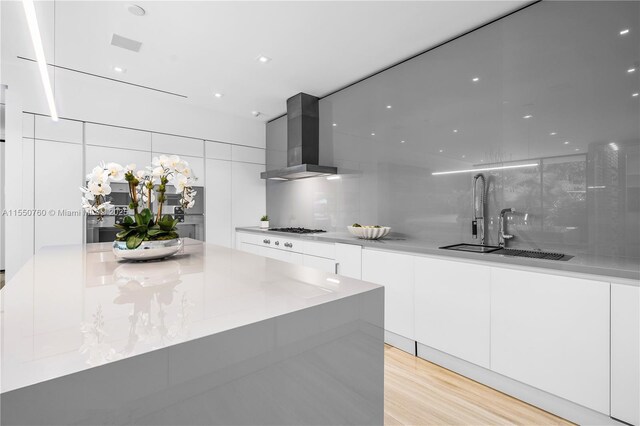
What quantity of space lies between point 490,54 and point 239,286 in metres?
2.70

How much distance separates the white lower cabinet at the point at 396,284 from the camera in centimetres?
238

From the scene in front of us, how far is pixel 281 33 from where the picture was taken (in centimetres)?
264

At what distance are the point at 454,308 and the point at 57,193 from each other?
432cm

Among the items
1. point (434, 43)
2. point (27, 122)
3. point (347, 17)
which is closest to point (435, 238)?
point (434, 43)

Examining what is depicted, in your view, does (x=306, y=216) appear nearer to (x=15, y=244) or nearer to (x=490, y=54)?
(x=490, y=54)

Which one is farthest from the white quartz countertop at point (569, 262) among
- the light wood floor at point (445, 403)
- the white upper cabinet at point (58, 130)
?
the white upper cabinet at point (58, 130)

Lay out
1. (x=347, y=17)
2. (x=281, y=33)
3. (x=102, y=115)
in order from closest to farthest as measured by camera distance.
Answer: (x=347, y=17), (x=281, y=33), (x=102, y=115)

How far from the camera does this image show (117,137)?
12.6 ft

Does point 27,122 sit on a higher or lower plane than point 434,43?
lower

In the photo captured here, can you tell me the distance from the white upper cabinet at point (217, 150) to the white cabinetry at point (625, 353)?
466 centimetres

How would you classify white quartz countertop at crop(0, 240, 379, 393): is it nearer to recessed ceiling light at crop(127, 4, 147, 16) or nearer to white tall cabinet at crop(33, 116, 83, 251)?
recessed ceiling light at crop(127, 4, 147, 16)

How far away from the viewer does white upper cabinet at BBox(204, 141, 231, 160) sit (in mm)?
4637

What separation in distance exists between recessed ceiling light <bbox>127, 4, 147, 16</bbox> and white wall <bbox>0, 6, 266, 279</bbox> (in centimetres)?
100

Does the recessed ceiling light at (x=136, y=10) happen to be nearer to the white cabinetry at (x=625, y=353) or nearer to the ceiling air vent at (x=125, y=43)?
the ceiling air vent at (x=125, y=43)
